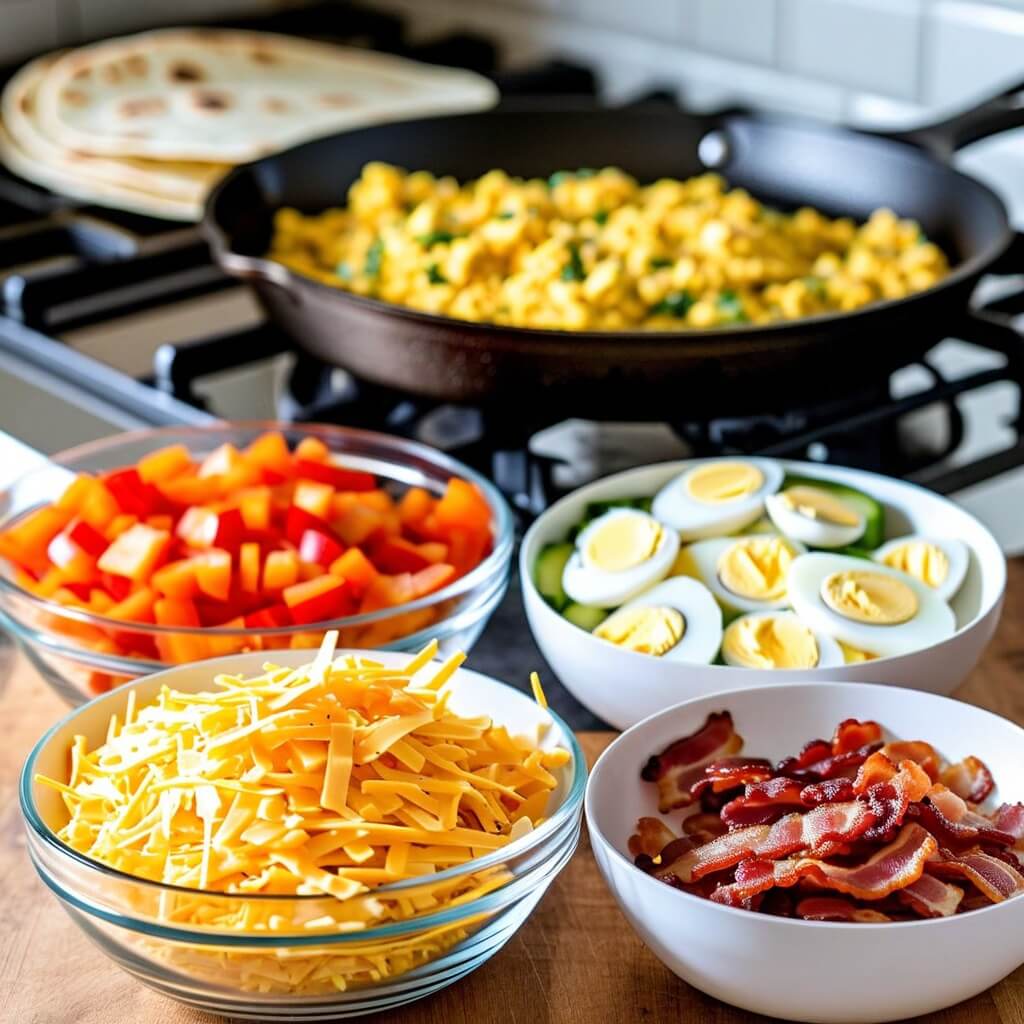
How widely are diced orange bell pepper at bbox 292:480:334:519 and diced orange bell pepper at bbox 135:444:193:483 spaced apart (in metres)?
0.14

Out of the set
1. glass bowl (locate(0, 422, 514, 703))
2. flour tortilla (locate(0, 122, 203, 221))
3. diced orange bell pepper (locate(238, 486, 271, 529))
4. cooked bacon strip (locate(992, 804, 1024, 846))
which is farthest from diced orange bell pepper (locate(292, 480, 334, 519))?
flour tortilla (locate(0, 122, 203, 221))

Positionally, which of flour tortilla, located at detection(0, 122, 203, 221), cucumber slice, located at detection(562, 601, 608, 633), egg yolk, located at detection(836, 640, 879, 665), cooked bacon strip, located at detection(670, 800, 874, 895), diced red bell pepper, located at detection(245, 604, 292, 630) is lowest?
flour tortilla, located at detection(0, 122, 203, 221)

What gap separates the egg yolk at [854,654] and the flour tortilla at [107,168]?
1.34m

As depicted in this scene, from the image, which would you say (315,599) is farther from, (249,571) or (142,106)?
(142,106)

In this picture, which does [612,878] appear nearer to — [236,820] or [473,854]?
[473,854]

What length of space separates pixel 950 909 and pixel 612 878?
0.20 metres

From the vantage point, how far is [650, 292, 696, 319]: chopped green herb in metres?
1.66

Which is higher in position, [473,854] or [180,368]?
[473,854]

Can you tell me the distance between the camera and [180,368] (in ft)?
5.63

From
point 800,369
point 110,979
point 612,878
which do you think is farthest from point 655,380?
point 110,979

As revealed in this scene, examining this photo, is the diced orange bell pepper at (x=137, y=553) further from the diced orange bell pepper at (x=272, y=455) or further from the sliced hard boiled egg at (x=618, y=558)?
the sliced hard boiled egg at (x=618, y=558)

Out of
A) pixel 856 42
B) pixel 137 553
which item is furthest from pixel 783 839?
pixel 856 42

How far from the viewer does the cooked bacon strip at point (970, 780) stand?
1.04m

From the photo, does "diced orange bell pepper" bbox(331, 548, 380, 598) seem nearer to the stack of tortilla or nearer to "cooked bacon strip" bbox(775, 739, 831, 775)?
"cooked bacon strip" bbox(775, 739, 831, 775)
